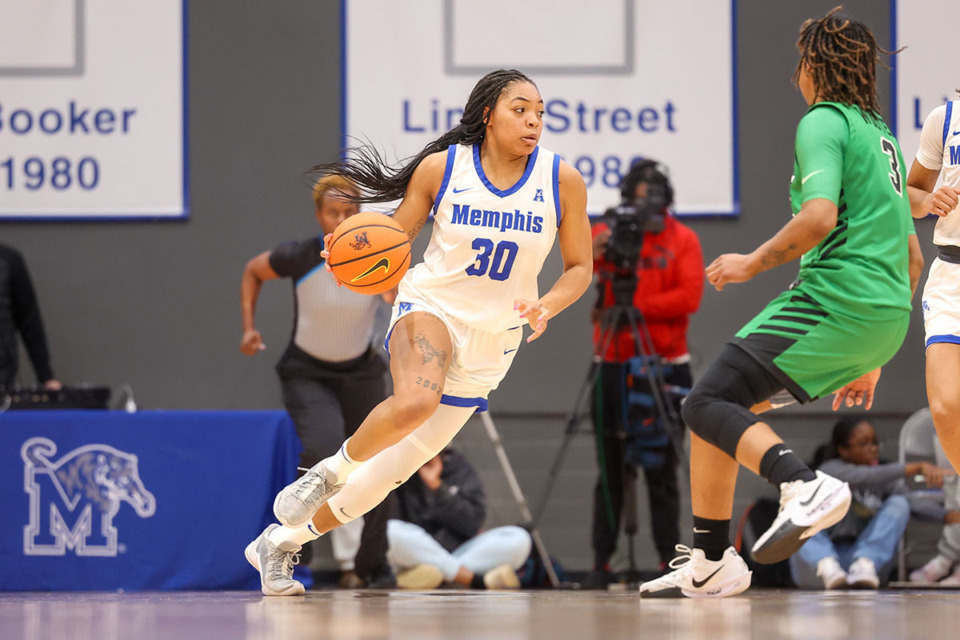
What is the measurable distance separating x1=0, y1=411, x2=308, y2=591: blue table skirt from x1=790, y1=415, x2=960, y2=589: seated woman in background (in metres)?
2.93

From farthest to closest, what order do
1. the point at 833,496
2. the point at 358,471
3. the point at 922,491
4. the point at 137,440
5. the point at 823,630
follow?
the point at 922,491 → the point at 137,440 → the point at 358,471 → the point at 833,496 → the point at 823,630

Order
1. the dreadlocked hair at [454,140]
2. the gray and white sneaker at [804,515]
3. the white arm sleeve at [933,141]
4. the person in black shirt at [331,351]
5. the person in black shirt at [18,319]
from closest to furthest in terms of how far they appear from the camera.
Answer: the gray and white sneaker at [804,515] → the white arm sleeve at [933,141] → the dreadlocked hair at [454,140] → the person in black shirt at [331,351] → the person in black shirt at [18,319]

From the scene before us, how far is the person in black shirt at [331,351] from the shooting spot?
5.76 m

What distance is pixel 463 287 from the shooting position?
4.04 meters

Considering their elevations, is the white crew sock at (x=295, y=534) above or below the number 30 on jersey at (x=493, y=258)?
below

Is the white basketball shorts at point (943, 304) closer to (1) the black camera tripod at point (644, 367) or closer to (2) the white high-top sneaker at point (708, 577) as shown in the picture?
(2) the white high-top sneaker at point (708, 577)

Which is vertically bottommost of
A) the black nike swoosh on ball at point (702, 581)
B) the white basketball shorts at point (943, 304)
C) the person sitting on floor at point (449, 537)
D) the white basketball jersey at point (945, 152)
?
the person sitting on floor at point (449, 537)

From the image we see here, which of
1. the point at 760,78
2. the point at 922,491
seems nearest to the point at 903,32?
the point at 760,78

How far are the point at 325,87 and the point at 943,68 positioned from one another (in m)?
3.97

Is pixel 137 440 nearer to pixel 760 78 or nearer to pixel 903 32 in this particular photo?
pixel 760 78

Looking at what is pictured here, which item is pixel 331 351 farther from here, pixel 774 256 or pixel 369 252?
pixel 774 256

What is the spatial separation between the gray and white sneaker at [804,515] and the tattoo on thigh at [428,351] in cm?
118

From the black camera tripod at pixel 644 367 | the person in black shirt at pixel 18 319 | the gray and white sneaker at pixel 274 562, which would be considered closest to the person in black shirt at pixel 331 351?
the black camera tripod at pixel 644 367

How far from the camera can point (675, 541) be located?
630cm
